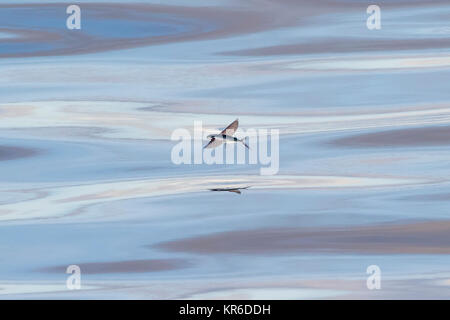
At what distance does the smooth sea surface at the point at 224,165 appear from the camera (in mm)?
6230

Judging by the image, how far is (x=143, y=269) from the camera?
6289mm

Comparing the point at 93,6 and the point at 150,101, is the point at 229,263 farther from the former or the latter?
the point at 93,6

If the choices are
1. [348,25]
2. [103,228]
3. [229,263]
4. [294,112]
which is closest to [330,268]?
[229,263]

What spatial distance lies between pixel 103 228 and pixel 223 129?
1.99 meters

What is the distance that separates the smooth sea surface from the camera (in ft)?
20.4

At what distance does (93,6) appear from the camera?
37.3 feet

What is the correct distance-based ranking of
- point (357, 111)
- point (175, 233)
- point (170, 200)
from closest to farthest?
1. point (175, 233)
2. point (170, 200)
3. point (357, 111)

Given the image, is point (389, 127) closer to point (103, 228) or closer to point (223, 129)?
point (223, 129)

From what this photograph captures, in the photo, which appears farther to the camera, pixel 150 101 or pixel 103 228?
pixel 150 101

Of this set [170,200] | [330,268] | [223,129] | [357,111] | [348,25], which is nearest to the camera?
[330,268]

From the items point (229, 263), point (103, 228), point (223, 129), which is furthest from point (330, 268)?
point (223, 129)

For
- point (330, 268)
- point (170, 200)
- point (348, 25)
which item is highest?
point (348, 25)

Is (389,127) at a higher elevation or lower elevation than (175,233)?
higher

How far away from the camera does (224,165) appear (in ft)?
26.1
